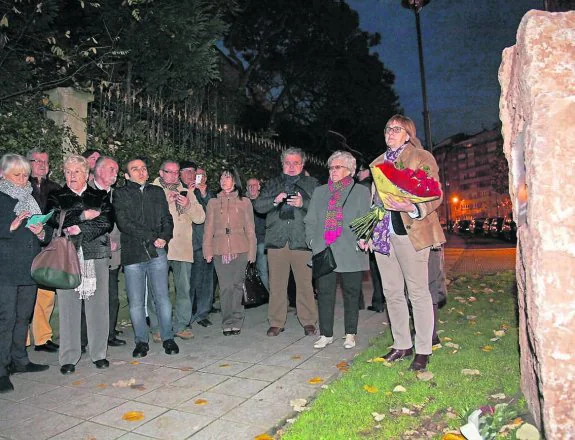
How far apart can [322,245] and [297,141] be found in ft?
63.8

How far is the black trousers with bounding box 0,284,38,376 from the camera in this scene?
14.0ft

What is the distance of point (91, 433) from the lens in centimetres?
317

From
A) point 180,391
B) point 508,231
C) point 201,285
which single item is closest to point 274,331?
point 201,285

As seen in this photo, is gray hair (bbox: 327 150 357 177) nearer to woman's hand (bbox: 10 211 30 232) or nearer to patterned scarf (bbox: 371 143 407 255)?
patterned scarf (bbox: 371 143 407 255)

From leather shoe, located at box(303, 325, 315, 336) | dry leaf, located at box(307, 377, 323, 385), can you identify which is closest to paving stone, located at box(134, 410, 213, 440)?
dry leaf, located at box(307, 377, 323, 385)

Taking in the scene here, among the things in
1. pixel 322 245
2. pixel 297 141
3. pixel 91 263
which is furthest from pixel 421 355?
pixel 297 141

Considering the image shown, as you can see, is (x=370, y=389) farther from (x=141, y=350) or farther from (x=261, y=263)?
(x=261, y=263)

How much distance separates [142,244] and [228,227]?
130cm

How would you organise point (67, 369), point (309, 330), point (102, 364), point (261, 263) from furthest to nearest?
point (261, 263), point (309, 330), point (102, 364), point (67, 369)

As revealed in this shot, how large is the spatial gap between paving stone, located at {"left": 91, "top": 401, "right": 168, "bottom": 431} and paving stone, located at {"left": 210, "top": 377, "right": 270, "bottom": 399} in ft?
1.81

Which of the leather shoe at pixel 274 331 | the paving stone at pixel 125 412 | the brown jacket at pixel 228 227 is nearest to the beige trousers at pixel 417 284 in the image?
the leather shoe at pixel 274 331

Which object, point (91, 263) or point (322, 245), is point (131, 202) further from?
point (322, 245)

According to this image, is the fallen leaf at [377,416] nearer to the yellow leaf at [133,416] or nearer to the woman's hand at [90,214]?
the yellow leaf at [133,416]

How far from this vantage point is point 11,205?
4332mm
